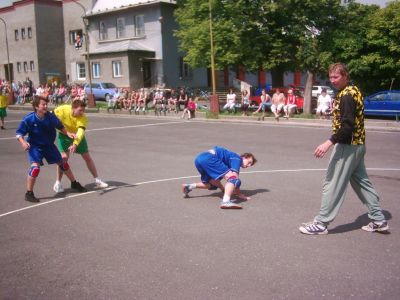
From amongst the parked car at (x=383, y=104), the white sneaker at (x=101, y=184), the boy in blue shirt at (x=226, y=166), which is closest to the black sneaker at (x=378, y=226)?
the boy in blue shirt at (x=226, y=166)

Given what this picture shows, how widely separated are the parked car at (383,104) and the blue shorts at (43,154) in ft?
58.6

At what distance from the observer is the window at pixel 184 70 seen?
4238cm

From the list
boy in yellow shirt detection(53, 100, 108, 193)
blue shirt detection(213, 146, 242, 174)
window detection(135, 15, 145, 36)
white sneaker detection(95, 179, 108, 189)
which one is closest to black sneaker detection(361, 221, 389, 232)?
blue shirt detection(213, 146, 242, 174)

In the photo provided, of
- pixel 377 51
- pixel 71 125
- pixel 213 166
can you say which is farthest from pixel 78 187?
pixel 377 51

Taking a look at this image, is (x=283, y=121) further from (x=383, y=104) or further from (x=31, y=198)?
(x=31, y=198)

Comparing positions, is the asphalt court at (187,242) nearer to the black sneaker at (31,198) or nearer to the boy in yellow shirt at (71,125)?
the black sneaker at (31,198)

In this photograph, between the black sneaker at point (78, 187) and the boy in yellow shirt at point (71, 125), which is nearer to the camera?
the boy in yellow shirt at point (71, 125)

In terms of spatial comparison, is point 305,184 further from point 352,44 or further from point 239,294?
point 352,44

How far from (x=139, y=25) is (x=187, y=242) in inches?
1543

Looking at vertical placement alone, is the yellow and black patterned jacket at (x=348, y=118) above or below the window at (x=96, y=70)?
below

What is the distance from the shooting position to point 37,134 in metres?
7.39

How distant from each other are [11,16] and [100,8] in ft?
44.2

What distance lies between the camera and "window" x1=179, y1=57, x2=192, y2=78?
4238 cm

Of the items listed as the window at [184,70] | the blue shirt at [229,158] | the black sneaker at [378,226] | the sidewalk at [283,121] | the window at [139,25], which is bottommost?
the black sneaker at [378,226]
